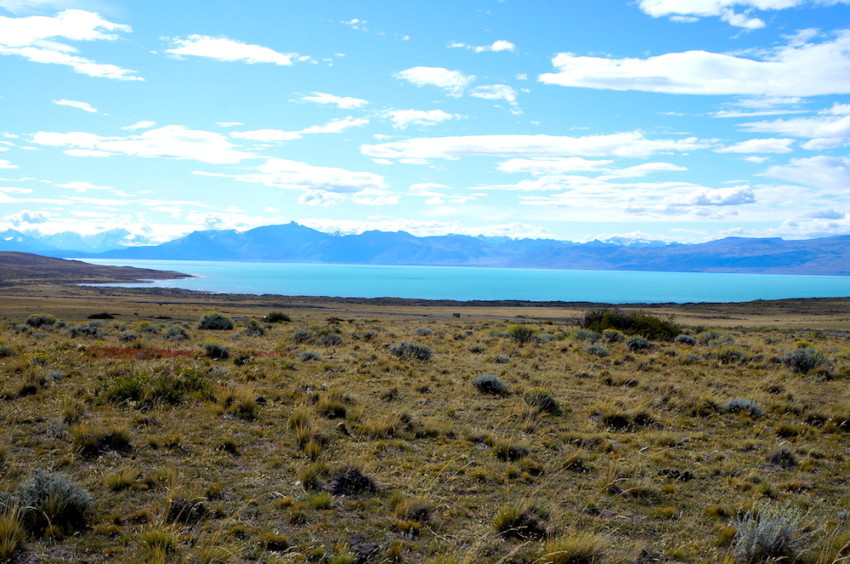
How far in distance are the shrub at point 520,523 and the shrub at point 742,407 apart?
7723mm

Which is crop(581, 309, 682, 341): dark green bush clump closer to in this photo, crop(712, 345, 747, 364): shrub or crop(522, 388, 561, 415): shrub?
crop(712, 345, 747, 364): shrub

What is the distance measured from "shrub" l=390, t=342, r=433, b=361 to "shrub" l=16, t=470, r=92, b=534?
1283 cm

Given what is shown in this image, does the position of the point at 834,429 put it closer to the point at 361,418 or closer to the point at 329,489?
the point at 361,418

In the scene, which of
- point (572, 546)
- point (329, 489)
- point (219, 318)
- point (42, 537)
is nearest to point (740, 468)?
point (572, 546)

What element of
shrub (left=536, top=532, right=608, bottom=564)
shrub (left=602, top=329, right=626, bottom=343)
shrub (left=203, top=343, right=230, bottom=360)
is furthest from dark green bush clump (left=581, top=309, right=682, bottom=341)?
shrub (left=536, top=532, right=608, bottom=564)

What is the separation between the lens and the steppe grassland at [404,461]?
5.58 m

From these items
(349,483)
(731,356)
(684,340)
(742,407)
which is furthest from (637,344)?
(349,483)

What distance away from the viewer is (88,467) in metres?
7.10

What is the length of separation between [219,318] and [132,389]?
21.1 meters

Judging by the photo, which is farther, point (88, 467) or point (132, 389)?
point (132, 389)

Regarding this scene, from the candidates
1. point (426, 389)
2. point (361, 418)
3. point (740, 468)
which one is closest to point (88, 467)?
point (361, 418)

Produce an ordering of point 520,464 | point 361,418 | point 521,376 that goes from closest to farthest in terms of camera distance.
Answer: point 520,464 → point 361,418 → point 521,376

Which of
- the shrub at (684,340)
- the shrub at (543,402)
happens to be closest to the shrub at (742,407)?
the shrub at (543,402)

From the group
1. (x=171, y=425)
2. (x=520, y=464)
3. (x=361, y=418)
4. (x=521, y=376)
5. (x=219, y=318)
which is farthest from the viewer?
(x=219, y=318)
